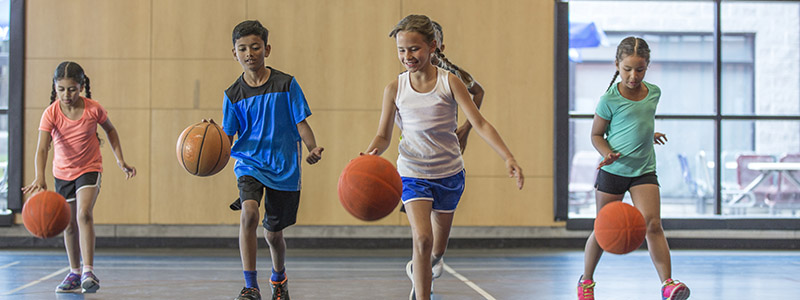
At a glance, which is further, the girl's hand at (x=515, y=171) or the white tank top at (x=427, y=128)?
the white tank top at (x=427, y=128)

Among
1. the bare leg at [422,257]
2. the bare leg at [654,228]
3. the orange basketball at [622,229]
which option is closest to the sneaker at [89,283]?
the bare leg at [422,257]

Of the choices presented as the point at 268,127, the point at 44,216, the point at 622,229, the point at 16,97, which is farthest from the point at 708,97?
the point at 16,97

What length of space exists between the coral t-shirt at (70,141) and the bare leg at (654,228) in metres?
3.07

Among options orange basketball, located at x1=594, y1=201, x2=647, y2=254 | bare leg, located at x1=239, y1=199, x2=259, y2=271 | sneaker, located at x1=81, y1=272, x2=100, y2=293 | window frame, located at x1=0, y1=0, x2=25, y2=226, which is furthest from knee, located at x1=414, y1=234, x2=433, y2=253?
window frame, located at x1=0, y1=0, x2=25, y2=226

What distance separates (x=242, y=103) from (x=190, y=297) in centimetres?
120

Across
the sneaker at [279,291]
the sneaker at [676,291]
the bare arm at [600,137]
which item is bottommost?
the sneaker at [279,291]

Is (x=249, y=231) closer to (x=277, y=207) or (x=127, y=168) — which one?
(x=277, y=207)

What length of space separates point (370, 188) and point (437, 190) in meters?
0.56

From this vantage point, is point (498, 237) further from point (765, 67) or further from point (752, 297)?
point (765, 67)

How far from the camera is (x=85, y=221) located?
4.15 m

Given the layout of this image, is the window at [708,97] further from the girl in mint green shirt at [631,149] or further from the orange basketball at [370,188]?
the orange basketball at [370,188]

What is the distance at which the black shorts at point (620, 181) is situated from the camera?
353 centimetres

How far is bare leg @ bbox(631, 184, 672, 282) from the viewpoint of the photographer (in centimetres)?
345

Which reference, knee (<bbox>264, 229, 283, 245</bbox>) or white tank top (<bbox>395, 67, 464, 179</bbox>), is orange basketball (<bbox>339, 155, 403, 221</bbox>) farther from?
knee (<bbox>264, 229, 283, 245</bbox>)
